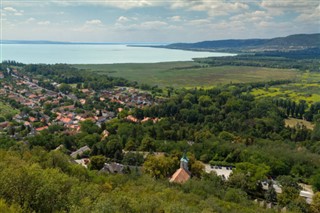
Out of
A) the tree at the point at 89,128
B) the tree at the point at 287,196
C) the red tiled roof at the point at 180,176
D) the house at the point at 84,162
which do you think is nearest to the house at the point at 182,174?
the red tiled roof at the point at 180,176

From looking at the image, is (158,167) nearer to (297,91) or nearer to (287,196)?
(287,196)

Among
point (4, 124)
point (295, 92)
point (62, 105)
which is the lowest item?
point (4, 124)

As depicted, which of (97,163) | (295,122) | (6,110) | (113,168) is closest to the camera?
(113,168)

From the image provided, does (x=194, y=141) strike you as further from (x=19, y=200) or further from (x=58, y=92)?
(x=58, y=92)

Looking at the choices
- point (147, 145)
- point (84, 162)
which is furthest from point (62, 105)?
point (84, 162)

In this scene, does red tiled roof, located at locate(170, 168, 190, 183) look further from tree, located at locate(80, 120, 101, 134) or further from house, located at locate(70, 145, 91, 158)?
tree, located at locate(80, 120, 101, 134)

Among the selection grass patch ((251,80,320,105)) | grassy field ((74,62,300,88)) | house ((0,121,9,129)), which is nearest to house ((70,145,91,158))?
house ((0,121,9,129))

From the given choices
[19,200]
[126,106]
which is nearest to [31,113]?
[126,106]
